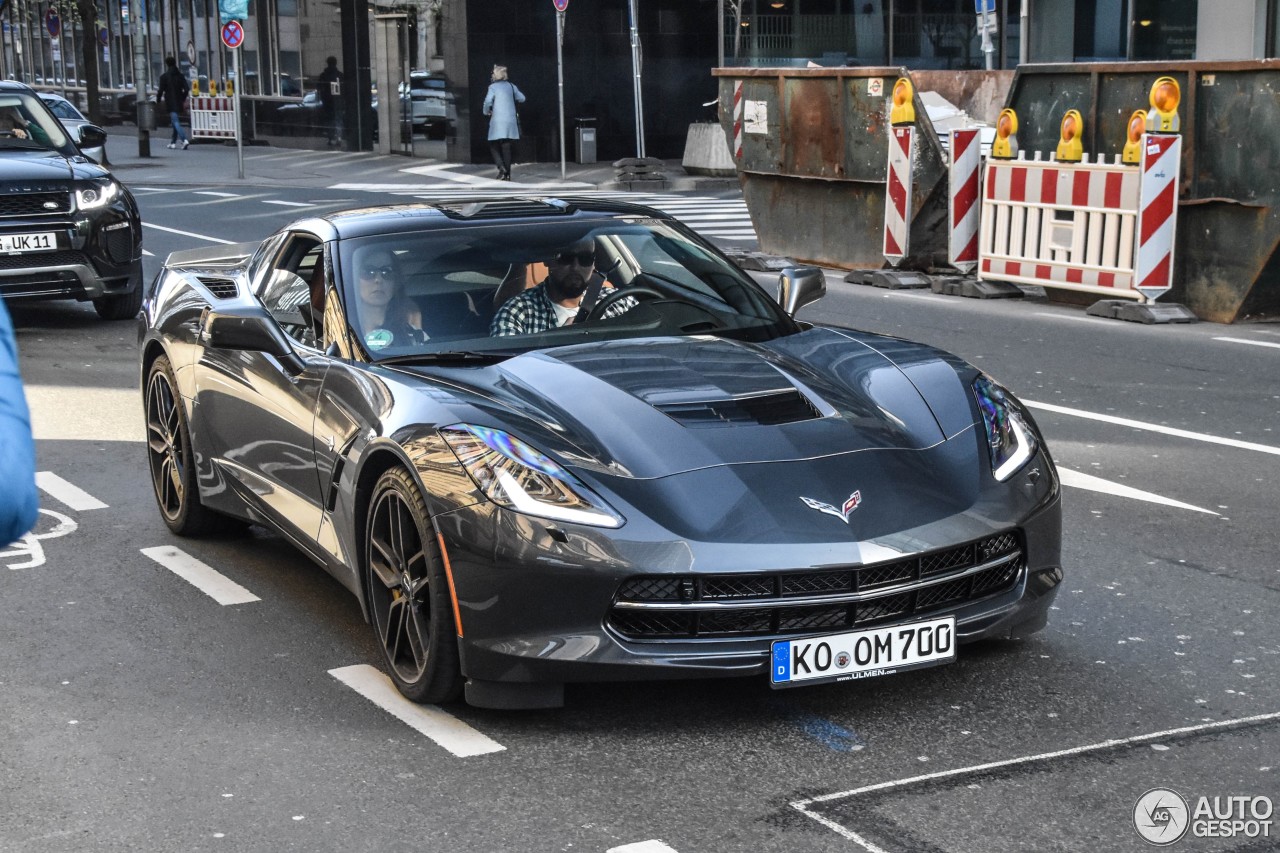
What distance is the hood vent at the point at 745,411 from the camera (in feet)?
15.3

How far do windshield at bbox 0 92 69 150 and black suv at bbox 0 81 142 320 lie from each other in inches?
0.6

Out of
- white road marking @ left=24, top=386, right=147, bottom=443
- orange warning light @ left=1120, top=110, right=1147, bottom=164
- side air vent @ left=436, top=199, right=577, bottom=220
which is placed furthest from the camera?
orange warning light @ left=1120, top=110, right=1147, bottom=164

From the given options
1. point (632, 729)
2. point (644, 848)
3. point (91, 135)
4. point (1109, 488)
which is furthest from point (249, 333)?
point (91, 135)

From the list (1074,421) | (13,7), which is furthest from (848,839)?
(13,7)

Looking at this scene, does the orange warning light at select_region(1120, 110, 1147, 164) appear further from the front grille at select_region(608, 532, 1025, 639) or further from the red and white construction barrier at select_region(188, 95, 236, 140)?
the red and white construction barrier at select_region(188, 95, 236, 140)

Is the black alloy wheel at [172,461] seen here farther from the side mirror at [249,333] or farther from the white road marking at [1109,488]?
the white road marking at [1109,488]

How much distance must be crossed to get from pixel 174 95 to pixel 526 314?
1619 inches

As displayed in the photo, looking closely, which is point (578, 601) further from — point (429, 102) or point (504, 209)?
point (429, 102)

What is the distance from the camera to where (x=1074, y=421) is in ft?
29.4

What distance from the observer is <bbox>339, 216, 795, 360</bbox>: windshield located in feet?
17.9

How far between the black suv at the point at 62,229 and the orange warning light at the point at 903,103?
618cm

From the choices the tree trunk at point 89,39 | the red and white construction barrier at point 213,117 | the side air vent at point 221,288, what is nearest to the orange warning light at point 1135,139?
the side air vent at point 221,288

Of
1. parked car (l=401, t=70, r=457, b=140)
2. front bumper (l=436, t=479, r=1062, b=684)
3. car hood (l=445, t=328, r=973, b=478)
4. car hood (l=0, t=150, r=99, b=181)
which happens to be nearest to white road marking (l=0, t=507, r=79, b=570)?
car hood (l=445, t=328, r=973, b=478)

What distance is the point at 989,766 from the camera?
4.20m
